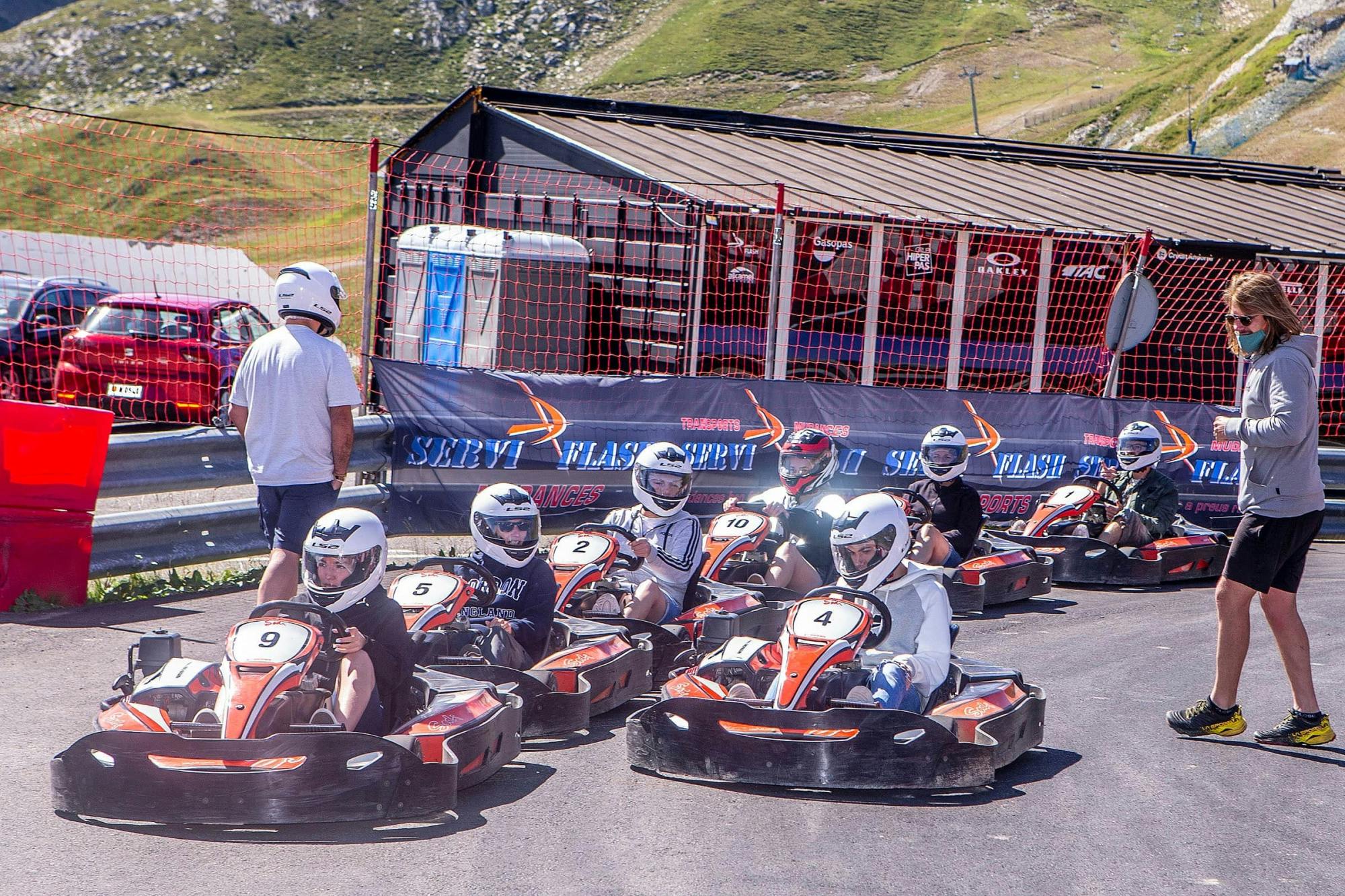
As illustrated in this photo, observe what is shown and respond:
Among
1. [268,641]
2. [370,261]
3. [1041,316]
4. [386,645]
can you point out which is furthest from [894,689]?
[1041,316]

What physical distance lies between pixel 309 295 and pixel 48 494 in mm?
2575

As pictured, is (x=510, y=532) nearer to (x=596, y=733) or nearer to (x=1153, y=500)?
(x=596, y=733)

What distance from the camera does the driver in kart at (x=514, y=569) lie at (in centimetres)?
671

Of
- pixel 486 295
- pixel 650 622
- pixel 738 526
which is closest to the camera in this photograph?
pixel 650 622

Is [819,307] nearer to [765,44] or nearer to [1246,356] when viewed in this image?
[1246,356]

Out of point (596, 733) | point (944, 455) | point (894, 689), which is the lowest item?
point (596, 733)

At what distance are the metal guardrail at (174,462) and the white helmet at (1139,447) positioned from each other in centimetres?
589

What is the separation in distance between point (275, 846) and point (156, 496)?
8.18 m

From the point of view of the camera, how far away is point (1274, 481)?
19.7 ft

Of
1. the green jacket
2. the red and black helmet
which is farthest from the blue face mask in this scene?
the green jacket

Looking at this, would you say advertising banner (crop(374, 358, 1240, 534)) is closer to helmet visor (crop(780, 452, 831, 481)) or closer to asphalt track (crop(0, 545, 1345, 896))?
helmet visor (crop(780, 452, 831, 481))

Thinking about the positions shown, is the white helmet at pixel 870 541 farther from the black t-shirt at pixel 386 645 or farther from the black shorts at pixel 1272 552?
the black t-shirt at pixel 386 645

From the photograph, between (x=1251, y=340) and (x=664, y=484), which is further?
(x=664, y=484)

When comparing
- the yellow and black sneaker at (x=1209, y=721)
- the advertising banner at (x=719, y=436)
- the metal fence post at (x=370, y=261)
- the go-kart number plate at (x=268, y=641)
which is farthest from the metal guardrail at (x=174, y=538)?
the yellow and black sneaker at (x=1209, y=721)
